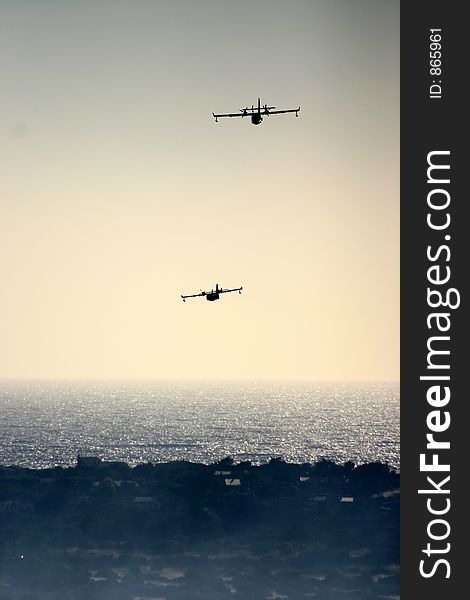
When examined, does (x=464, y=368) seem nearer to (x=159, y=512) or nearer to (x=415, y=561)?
(x=415, y=561)

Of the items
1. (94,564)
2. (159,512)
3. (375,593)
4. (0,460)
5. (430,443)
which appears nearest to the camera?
(430,443)

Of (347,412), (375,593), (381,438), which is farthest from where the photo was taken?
(347,412)

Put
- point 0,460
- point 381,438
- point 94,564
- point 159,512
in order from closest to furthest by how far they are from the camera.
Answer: point 94,564 → point 159,512 → point 0,460 → point 381,438

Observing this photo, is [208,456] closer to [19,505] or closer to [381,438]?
[381,438]

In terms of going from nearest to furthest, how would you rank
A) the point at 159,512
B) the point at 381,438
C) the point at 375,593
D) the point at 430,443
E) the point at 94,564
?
the point at 430,443, the point at 375,593, the point at 94,564, the point at 159,512, the point at 381,438

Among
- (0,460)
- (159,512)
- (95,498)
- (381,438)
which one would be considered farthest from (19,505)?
(381,438)

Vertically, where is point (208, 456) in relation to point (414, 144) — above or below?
below

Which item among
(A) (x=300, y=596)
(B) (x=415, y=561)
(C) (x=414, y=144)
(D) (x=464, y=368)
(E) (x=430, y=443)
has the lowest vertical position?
(A) (x=300, y=596)

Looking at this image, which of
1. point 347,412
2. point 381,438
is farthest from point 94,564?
point 347,412

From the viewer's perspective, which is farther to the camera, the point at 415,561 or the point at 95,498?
the point at 95,498
